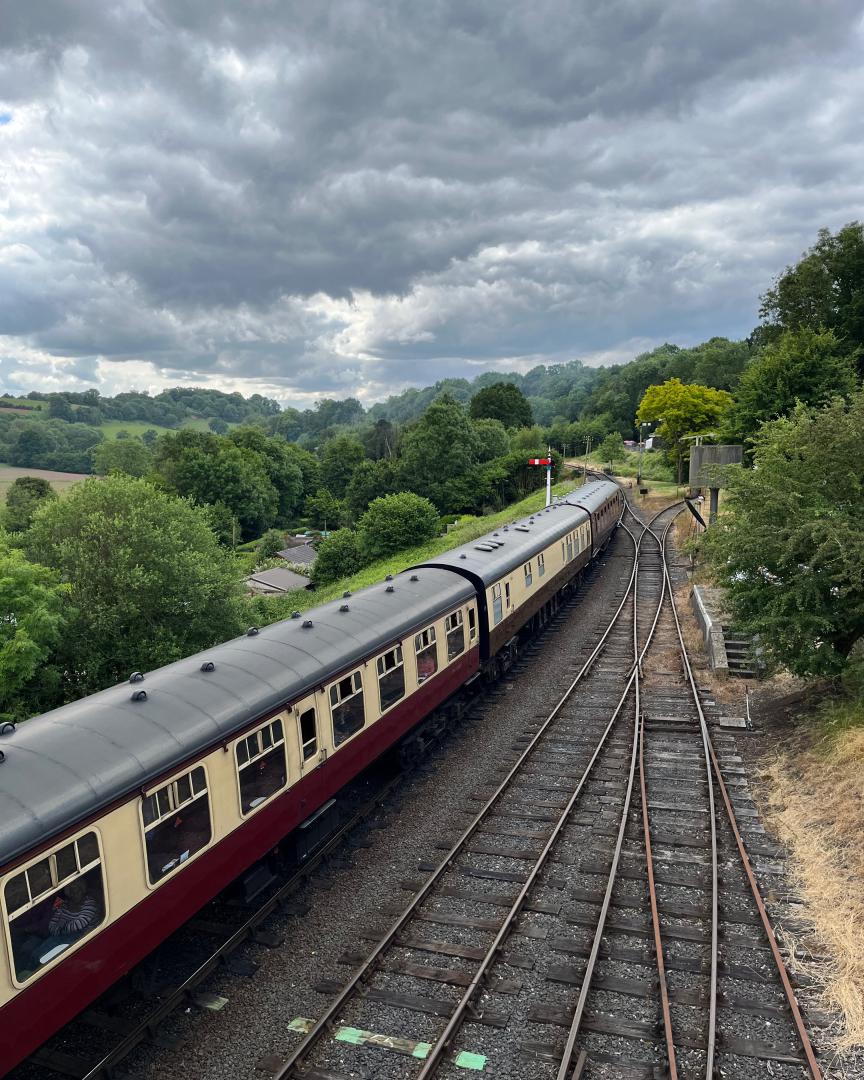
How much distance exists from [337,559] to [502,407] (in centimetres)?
5771

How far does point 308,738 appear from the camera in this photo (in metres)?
10.8

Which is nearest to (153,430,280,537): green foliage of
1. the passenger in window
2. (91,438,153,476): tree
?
(91,438,153,476): tree

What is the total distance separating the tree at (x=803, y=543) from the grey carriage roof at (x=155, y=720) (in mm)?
8822

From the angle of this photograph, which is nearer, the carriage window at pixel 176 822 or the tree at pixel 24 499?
the carriage window at pixel 176 822

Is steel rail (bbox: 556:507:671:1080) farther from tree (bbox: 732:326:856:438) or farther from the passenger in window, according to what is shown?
tree (bbox: 732:326:856:438)

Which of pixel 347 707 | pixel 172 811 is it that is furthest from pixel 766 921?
pixel 172 811

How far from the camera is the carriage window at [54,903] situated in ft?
20.7

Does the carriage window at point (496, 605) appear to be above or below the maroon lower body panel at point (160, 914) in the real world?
above

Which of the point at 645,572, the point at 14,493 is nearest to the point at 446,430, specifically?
the point at 645,572

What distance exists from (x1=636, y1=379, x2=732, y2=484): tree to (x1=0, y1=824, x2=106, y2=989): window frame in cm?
6010

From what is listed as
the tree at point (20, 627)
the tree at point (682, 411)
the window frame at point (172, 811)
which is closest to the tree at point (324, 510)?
the tree at point (682, 411)

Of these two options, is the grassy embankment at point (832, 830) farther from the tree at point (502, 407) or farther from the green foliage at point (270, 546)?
the tree at point (502, 407)

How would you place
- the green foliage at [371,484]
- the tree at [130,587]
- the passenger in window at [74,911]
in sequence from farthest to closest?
1. the green foliage at [371,484]
2. the tree at [130,587]
3. the passenger in window at [74,911]

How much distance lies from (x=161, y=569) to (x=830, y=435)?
22315 millimetres
